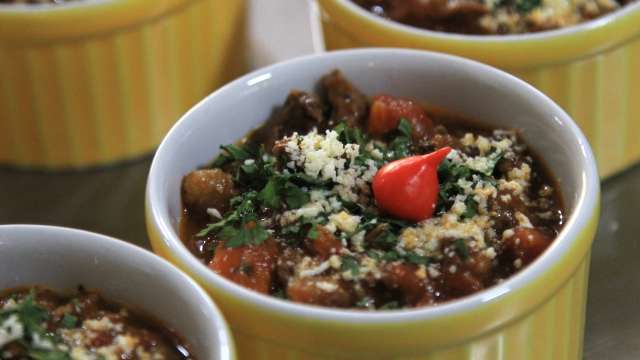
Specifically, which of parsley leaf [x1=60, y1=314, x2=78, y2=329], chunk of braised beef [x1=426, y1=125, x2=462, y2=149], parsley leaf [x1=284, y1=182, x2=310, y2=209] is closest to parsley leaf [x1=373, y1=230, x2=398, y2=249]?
parsley leaf [x1=284, y1=182, x2=310, y2=209]

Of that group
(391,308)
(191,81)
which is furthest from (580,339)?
(191,81)

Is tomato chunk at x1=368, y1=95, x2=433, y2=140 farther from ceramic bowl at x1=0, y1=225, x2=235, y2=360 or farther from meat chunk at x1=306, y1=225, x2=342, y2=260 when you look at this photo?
ceramic bowl at x1=0, y1=225, x2=235, y2=360

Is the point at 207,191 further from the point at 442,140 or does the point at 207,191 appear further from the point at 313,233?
the point at 442,140

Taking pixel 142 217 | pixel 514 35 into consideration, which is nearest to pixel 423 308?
pixel 514 35

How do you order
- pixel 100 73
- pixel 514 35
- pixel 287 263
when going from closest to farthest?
1. pixel 287 263
2. pixel 514 35
3. pixel 100 73

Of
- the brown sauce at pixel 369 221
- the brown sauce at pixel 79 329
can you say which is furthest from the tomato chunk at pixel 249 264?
the brown sauce at pixel 79 329

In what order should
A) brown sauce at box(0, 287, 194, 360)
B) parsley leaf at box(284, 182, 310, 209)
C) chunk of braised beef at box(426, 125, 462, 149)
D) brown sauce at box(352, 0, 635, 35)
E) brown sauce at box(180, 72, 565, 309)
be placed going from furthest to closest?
brown sauce at box(352, 0, 635, 35) → chunk of braised beef at box(426, 125, 462, 149) → parsley leaf at box(284, 182, 310, 209) → brown sauce at box(180, 72, 565, 309) → brown sauce at box(0, 287, 194, 360)
